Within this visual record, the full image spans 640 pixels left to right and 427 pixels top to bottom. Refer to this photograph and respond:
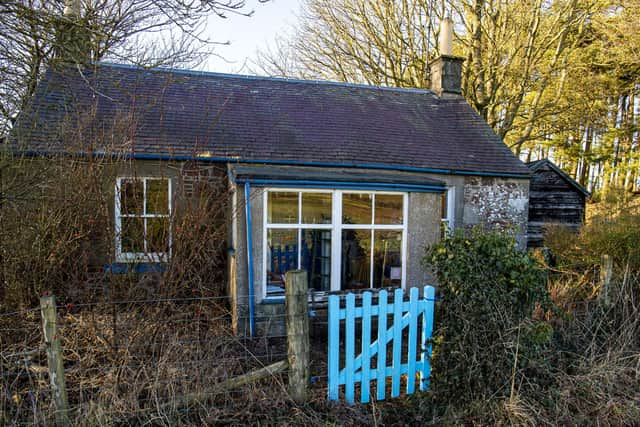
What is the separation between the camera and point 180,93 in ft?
37.4

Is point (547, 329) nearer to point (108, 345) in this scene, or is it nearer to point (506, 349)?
point (506, 349)

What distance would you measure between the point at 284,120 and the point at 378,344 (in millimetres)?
7600

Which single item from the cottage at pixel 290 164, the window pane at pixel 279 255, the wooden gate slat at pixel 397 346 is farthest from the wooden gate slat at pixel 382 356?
the window pane at pixel 279 255

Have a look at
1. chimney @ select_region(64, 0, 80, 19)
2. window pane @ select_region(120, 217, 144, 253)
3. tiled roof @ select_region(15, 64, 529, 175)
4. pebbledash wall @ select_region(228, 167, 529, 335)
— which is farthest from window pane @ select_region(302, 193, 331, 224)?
chimney @ select_region(64, 0, 80, 19)

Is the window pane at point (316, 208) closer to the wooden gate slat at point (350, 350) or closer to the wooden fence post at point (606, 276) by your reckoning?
the wooden gate slat at point (350, 350)

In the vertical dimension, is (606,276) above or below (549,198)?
below

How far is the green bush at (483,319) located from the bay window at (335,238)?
2.94 m

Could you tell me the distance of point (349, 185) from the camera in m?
7.43

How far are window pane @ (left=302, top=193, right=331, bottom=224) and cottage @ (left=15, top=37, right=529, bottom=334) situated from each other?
0.02 m

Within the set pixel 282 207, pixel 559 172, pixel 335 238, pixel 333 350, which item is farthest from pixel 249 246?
pixel 559 172

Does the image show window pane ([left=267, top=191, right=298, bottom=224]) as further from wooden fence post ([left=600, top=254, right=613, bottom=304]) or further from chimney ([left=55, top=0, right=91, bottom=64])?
wooden fence post ([left=600, top=254, right=613, bottom=304])

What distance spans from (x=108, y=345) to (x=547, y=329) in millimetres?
4607

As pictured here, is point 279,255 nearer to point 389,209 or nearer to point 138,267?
point 389,209

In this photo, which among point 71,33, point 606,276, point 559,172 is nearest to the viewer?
point 71,33
